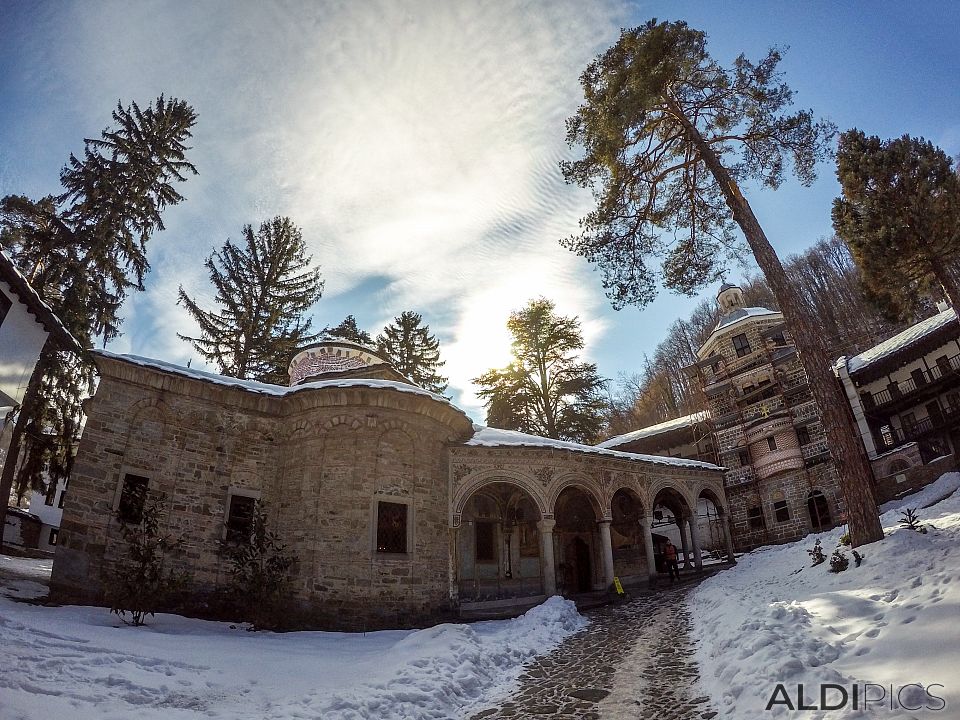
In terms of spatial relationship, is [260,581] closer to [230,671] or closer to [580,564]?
[230,671]

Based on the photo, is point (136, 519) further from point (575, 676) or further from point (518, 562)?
point (518, 562)

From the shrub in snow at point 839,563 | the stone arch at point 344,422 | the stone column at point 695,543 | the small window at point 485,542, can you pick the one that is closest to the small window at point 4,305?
the stone arch at point 344,422

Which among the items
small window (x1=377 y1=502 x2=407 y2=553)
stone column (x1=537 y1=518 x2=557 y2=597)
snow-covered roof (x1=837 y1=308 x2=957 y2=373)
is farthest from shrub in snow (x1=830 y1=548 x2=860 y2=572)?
snow-covered roof (x1=837 y1=308 x2=957 y2=373)

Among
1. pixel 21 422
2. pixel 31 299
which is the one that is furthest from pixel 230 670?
pixel 21 422

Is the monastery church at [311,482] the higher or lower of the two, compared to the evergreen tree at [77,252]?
lower

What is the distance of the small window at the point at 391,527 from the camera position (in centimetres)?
1184

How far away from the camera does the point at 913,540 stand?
23.3 ft

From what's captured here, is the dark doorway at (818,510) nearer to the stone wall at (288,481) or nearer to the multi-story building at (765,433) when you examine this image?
the multi-story building at (765,433)

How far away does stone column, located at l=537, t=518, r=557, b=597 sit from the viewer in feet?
46.9

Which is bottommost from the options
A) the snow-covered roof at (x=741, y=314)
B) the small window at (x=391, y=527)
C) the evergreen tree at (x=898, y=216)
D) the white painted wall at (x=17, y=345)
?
the small window at (x=391, y=527)

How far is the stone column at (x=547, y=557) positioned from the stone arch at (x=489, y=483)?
338 mm

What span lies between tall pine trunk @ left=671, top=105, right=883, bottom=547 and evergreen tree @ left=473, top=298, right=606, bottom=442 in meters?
16.0

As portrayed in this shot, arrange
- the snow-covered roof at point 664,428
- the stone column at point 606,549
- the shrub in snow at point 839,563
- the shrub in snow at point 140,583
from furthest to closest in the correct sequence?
the snow-covered roof at point 664,428 < the stone column at point 606,549 < the shrub in snow at point 140,583 < the shrub in snow at point 839,563

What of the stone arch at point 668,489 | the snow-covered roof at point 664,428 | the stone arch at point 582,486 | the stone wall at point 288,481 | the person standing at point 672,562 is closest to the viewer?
the stone wall at point 288,481
